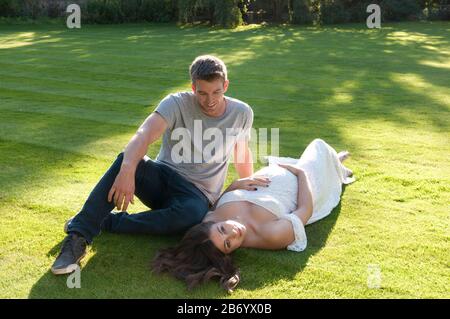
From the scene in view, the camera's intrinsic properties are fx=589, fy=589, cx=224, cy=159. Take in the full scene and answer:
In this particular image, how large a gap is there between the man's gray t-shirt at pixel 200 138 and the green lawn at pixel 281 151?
52cm

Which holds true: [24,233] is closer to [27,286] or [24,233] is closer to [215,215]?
[27,286]

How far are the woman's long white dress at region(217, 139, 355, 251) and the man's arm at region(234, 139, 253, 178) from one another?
74 millimetres

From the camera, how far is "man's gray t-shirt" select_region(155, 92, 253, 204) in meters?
3.52

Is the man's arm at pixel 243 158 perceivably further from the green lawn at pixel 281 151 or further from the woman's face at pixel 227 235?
the woman's face at pixel 227 235

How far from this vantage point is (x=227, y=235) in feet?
10.3

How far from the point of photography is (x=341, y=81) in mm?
8930

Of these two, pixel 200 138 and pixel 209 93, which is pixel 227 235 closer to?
pixel 200 138

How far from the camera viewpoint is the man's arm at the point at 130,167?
10.2ft

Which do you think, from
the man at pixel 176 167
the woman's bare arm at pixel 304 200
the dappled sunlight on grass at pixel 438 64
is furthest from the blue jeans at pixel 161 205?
the dappled sunlight on grass at pixel 438 64

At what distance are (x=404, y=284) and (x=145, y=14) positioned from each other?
22469 millimetres

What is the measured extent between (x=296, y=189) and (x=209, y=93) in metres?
0.90

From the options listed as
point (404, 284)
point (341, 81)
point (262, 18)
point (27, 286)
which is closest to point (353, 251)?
point (404, 284)

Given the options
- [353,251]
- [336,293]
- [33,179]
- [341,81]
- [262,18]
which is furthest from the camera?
[262,18]

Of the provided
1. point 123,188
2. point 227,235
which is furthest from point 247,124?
point 123,188
